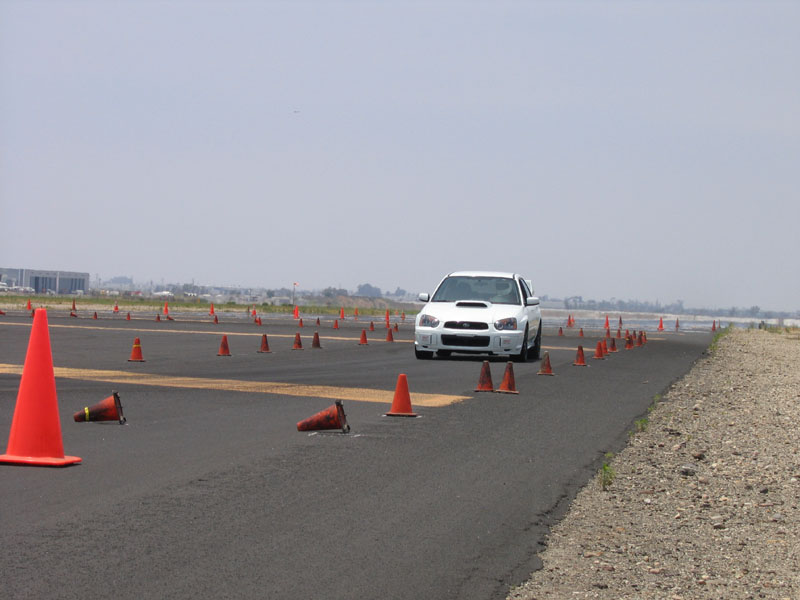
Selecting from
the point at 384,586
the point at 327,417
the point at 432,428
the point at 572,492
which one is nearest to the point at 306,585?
the point at 384,586

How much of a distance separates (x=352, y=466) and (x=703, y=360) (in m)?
21.0

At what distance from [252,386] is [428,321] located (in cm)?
641

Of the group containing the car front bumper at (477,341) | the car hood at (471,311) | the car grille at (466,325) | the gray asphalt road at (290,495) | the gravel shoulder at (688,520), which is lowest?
the gravel shoulder at (688,520)

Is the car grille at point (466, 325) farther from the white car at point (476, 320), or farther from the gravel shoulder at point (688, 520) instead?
the gravel shoulder at point (688, 520)

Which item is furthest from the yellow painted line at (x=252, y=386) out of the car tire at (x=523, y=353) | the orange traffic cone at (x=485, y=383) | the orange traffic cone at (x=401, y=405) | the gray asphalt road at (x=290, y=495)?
the car tire at (x=523, y=353)

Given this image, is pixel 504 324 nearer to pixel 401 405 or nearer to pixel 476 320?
pixel 476 320

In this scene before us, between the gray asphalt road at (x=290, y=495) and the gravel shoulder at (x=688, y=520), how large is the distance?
0.95ft

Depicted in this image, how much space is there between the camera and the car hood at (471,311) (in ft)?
69.9

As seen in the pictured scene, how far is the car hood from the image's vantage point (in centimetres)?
2131

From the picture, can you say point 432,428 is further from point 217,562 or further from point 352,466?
point 217,562

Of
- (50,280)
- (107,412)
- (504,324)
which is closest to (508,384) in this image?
(504,324)

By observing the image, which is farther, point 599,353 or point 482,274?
point 599,353

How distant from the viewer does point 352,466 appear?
28.8 feet

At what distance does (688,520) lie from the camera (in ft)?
25.1
